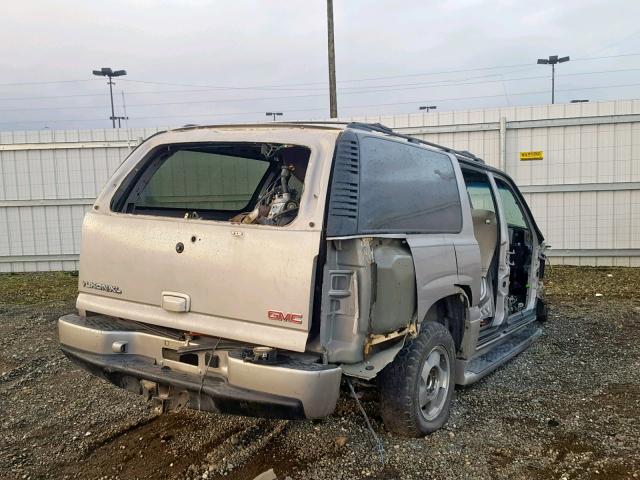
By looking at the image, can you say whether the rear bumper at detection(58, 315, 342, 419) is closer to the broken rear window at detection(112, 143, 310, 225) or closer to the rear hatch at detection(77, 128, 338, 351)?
the rear hatch at detection(77, 128, 338, 351)

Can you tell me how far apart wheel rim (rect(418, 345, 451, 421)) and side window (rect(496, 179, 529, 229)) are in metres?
2.40

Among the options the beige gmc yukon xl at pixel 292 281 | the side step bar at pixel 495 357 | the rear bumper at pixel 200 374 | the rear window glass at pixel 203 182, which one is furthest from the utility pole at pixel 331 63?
the rear bumper at pixel 200 374

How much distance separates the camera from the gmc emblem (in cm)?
282

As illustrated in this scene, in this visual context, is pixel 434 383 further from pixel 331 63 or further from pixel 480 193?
pixel 331 63

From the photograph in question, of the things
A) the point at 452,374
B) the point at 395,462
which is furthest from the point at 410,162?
the point at 395,462

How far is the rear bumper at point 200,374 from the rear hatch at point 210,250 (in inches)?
4.6

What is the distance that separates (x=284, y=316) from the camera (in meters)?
2.85

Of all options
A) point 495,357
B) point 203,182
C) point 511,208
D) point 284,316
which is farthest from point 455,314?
point 203,182

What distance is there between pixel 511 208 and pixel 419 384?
121 inches

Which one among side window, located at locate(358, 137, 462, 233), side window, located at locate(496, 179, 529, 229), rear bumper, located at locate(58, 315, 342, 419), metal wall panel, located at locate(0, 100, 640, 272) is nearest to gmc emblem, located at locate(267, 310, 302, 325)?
rear bumper, located at locate(58, 315, 342, 419)

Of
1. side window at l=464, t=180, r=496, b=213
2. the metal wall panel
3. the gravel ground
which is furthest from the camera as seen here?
the metal wall panel

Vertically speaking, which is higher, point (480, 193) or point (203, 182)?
point (203, 182)

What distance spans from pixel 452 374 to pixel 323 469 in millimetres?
1207

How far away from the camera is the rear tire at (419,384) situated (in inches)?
134
